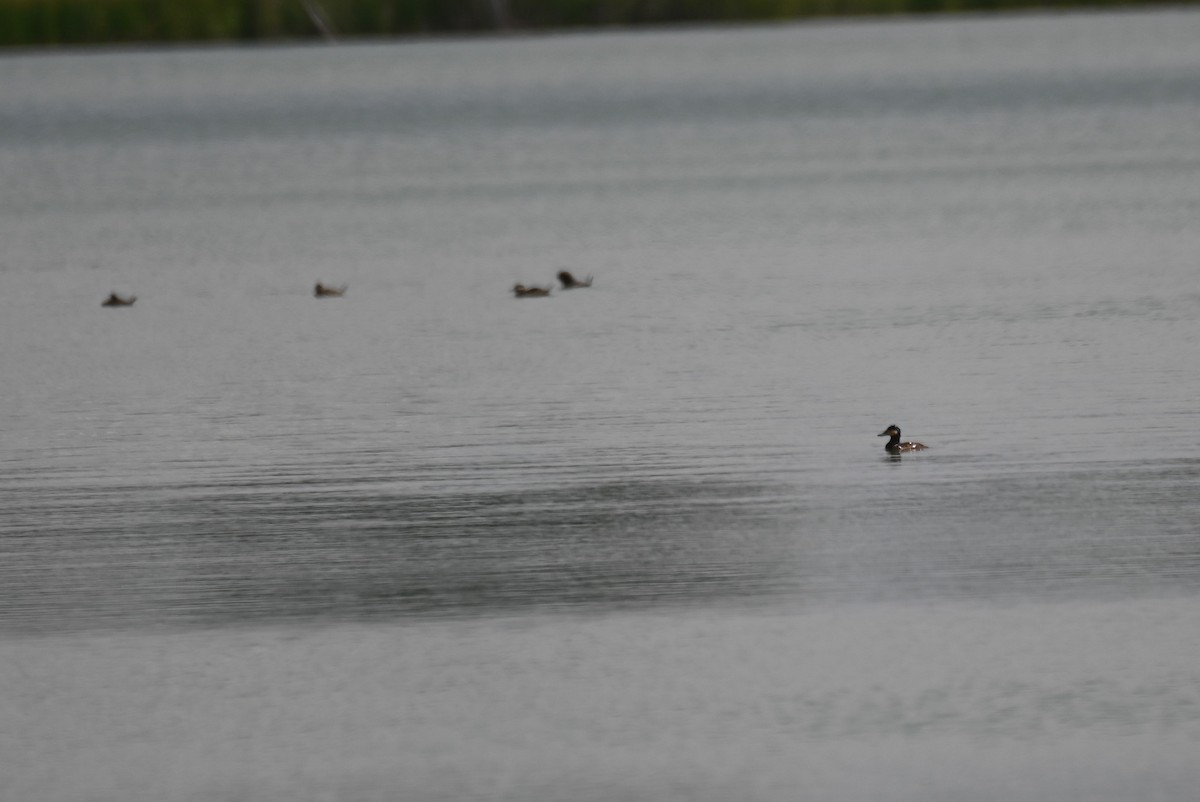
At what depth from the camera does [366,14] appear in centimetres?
Answer: 15500

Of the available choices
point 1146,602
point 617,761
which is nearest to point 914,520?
point 1146,602

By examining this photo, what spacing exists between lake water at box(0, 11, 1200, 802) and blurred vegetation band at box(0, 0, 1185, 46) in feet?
341

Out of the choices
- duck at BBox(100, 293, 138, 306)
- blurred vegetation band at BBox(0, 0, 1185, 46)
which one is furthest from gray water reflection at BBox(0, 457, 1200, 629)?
blurred vegetation band at BBox(0, 0, 1185, 46)

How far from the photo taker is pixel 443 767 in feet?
29.9

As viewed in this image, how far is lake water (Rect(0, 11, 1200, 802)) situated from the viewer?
9.38 m

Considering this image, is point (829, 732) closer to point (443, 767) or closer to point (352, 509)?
point (443, 767)

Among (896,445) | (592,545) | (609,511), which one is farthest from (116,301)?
(592,545)

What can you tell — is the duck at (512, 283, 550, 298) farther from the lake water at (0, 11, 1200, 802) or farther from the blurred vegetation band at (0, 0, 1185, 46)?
the blurred vegetation band at (0, 0, 1185, 46)

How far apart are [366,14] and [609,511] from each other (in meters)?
145

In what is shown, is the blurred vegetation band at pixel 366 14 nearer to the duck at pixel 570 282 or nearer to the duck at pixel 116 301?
the duck at pixel 570 282

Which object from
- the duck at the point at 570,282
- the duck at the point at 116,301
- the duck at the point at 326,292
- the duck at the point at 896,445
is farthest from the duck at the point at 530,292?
A: the duck at the point at 896,445

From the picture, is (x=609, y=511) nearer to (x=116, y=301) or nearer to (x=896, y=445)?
(x=896, y=445)

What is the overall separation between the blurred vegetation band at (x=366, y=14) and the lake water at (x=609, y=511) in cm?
10400

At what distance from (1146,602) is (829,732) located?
7.29 feet
